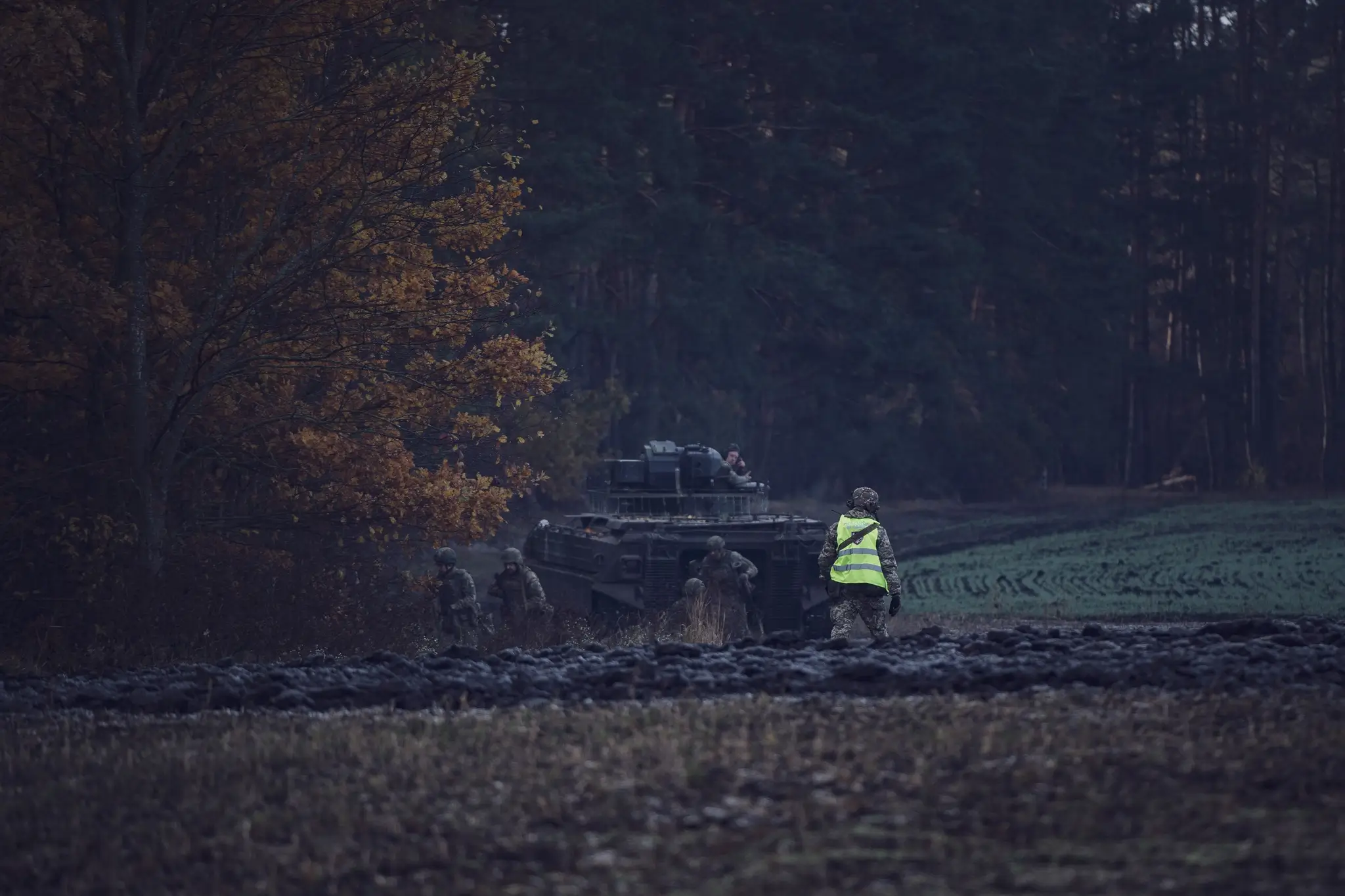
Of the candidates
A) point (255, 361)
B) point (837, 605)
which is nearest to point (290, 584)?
point (255, 361)

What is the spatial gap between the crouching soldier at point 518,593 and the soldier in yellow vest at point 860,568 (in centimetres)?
502

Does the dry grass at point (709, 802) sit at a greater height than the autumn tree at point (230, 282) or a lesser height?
lesser

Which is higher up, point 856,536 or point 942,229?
point 942,229

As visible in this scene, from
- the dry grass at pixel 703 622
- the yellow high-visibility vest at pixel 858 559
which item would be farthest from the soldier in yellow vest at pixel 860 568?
the dry grass at pixel 703 622

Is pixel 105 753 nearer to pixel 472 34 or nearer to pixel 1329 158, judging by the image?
pixel 472 34

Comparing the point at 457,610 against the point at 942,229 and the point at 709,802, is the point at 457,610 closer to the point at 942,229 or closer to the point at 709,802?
the point at 709,802

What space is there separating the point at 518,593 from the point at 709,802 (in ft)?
45.7

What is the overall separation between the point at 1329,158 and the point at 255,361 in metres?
52.9

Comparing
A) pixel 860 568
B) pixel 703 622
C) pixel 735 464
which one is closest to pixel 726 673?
pixel 860 568

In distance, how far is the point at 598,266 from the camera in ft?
169

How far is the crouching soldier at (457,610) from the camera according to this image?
70.5 ft

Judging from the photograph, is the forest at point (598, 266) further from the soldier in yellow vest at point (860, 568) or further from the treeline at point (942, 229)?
the soldier in yellow vest at point (860, 568)

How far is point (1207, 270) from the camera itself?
69.0m

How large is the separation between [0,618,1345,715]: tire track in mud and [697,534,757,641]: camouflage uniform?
279 inches
